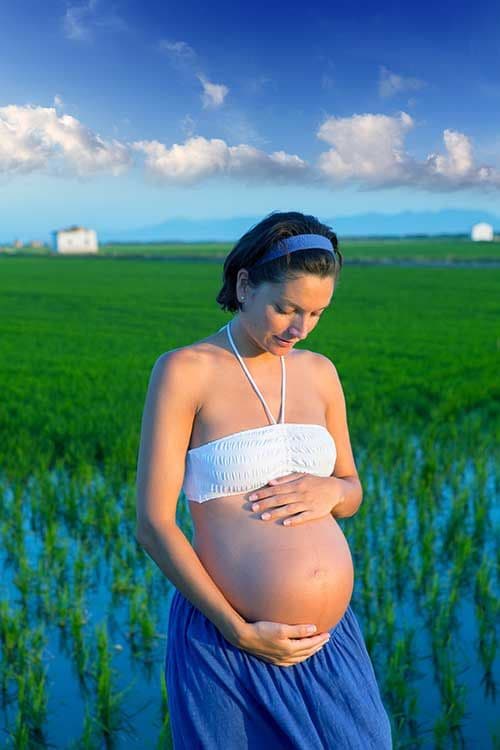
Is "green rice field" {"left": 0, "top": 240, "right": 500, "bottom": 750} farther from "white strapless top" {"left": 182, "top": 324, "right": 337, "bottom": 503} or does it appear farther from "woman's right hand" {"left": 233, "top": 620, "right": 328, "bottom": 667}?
"white strapless top" {"left": 182, "top": 324, "right": 337, "bottom": 503}

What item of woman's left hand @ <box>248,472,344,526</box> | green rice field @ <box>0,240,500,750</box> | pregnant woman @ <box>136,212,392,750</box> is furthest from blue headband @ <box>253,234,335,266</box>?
green rice field @ <box>0,240,500,750</box>

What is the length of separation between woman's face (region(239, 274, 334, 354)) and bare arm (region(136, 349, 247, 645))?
171mm

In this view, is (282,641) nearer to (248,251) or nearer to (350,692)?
(350,692)

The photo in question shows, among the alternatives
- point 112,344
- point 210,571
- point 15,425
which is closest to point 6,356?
point 112,344

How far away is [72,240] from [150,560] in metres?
101

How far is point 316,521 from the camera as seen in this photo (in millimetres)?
1725

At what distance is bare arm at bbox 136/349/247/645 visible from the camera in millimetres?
1569

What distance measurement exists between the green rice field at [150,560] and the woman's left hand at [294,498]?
4.95ft

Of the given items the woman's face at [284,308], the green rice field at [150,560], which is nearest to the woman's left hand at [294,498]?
the woman's face at [284,308]

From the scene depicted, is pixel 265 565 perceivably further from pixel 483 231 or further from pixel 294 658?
pixel 483 231

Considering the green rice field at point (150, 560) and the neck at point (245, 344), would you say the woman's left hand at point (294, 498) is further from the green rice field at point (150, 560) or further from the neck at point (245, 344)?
the green rice field at point (150, 560)

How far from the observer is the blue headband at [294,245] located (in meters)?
1.59

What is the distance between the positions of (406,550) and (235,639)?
2903 millimetres

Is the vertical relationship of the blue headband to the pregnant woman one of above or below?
above
